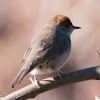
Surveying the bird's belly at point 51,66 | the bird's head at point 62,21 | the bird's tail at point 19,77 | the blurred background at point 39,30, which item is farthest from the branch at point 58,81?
the blurred background at point 39,30

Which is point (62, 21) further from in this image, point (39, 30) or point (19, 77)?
point (39, 30)

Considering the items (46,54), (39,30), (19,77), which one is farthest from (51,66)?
(39,30)

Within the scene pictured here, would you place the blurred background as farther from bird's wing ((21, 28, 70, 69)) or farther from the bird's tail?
the bird's tail

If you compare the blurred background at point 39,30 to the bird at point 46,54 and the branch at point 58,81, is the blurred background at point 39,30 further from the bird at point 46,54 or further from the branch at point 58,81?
the branch at point 58,81

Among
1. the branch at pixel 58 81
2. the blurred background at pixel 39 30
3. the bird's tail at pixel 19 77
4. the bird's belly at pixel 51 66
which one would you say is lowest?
the blurred background at pixel 39 30

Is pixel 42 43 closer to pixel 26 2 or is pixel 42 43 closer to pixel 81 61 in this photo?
pixel 81 61

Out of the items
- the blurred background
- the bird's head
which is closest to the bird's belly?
the bird's head
